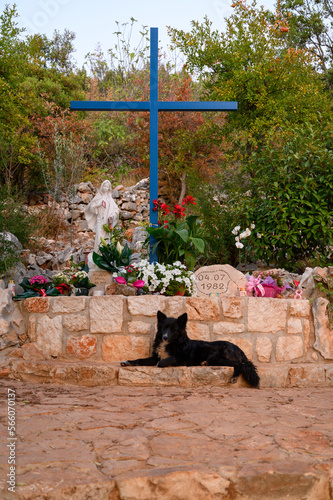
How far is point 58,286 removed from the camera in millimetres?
6125

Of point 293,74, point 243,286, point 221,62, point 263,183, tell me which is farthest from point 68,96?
point 243,286

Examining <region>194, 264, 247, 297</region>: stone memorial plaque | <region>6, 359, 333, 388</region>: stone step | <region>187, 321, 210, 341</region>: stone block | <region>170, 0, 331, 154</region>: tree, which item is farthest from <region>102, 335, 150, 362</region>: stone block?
<region>170, 0, 331, 154</region>: tree

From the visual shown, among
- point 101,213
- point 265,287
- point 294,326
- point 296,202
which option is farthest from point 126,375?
point 296,202

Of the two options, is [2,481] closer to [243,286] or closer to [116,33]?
[243,286]

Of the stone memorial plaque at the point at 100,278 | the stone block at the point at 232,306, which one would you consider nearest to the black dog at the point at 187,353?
the stone block at the point at 232,306

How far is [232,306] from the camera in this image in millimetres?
5434

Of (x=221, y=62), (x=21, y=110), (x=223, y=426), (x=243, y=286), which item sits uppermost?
(x=221, y=62)

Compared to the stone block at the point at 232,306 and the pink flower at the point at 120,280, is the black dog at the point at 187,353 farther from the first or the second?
the pink flower at the point at 120,280

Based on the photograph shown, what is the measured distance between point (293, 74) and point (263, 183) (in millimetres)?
5066

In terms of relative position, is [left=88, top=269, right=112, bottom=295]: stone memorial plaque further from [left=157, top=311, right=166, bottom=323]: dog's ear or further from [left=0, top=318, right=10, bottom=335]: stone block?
[left=157, top=311, right=166, bottom=323]: dog's ear

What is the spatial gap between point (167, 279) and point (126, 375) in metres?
1.29

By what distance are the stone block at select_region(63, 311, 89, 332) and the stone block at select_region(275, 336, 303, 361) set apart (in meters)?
2.06

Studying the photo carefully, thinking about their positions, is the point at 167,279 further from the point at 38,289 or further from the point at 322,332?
the point at 322,332

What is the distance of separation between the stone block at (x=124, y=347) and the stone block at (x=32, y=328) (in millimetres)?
779
